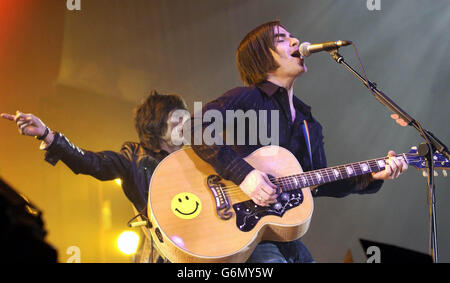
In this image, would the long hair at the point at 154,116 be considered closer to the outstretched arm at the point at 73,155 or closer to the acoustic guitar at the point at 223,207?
the outstretched arm at the point at 73,155

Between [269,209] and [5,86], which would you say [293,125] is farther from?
[5,86]

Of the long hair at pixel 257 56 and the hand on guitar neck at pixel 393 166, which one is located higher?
the long hair at pixel 257 56

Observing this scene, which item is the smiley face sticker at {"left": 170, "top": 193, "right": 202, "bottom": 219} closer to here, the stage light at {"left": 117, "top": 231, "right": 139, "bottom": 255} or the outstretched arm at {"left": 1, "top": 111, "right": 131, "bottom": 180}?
the outstretched arm at {"left": 1, "top": 111, "right": 131, "bottom": 180}

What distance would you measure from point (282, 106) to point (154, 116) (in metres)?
0.96

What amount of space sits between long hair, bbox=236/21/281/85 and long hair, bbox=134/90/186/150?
1.84 feet

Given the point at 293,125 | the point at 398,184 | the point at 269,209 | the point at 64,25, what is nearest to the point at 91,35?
the point at 64,25

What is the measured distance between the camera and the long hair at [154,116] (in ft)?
11.9

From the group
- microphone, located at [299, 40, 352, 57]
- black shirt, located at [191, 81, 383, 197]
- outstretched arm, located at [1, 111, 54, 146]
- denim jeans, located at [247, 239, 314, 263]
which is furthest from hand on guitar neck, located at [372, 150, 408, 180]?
outstretched arm, located at [1, 111, 54, 146]

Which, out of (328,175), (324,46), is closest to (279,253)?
(328,175)

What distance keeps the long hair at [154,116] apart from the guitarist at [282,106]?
1.76 ft

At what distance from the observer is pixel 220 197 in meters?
2.94

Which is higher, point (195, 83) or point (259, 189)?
point (195, 83)

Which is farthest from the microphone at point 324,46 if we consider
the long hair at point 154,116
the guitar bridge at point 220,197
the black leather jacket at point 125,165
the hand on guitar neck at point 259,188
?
the black leather jacket at point 125,165

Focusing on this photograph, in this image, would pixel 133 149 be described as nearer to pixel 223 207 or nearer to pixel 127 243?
pixel 127 243
